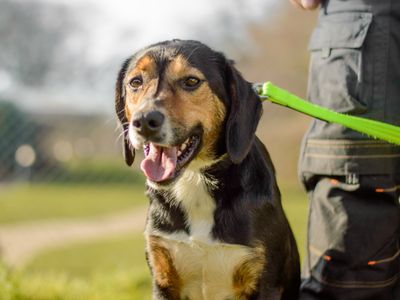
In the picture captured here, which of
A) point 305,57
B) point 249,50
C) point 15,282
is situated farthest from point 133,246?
point 305,57

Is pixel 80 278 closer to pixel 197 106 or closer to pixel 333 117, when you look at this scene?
pixel 197 106

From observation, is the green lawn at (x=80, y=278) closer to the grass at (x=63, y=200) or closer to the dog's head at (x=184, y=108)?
the dog's head at (x=184, y=108)

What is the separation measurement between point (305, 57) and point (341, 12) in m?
12.0

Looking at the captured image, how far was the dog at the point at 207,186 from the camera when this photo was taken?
3027mm

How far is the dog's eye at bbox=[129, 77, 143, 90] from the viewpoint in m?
3.19

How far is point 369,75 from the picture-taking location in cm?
335

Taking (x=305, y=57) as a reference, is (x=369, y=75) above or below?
below

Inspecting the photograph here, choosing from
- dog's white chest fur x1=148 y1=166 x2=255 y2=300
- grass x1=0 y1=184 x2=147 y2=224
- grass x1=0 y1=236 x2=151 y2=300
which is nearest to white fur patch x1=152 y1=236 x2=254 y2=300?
dog's white chest fur x1=148 y1=166 x2=255 y2=300

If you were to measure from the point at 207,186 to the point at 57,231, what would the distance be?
870 centimetres

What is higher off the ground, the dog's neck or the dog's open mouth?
the dog's open mouth

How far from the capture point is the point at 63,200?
16594 mm

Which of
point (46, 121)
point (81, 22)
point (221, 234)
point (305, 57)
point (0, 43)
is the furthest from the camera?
point (305, 57)

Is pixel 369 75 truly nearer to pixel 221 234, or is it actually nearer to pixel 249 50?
pixel 221 234

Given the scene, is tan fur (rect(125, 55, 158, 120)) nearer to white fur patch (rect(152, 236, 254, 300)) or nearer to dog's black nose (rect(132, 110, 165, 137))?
dog's black nose (rect(132, 110, 165, 137))
